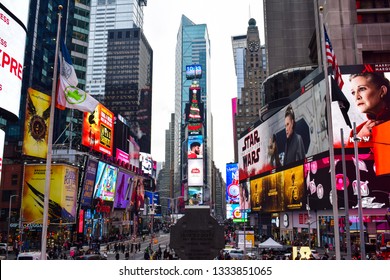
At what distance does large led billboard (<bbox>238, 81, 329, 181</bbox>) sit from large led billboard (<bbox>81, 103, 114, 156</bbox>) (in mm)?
35388

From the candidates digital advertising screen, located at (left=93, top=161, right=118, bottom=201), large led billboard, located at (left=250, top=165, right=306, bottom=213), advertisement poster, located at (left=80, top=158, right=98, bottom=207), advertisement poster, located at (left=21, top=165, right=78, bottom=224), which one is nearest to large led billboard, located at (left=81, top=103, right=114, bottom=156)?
digital advertising screen, located at (left=93, top=161, right=118, bottom=201)

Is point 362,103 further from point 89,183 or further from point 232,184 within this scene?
point 232,184

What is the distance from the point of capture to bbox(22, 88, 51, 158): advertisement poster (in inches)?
2181

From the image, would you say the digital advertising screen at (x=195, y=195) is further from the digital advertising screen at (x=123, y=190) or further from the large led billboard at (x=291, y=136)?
the digital advertising screen at (x=123, y=190)

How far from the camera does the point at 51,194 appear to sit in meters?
67.4

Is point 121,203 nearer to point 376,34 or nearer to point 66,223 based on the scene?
point 66,223

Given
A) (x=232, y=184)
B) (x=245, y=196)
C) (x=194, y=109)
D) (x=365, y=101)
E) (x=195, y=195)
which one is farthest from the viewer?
(x=194, y=109)

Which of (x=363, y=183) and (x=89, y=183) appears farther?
(x=89, y=183)

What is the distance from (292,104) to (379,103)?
17.6m

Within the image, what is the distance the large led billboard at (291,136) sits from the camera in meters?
66.9

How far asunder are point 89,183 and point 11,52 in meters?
50.7

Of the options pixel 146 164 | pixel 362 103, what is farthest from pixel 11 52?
pixel 146 164

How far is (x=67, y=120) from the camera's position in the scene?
4828 inches

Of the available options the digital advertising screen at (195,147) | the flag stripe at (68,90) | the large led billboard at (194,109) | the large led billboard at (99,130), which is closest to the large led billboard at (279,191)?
the large led billboard at (99,130)
